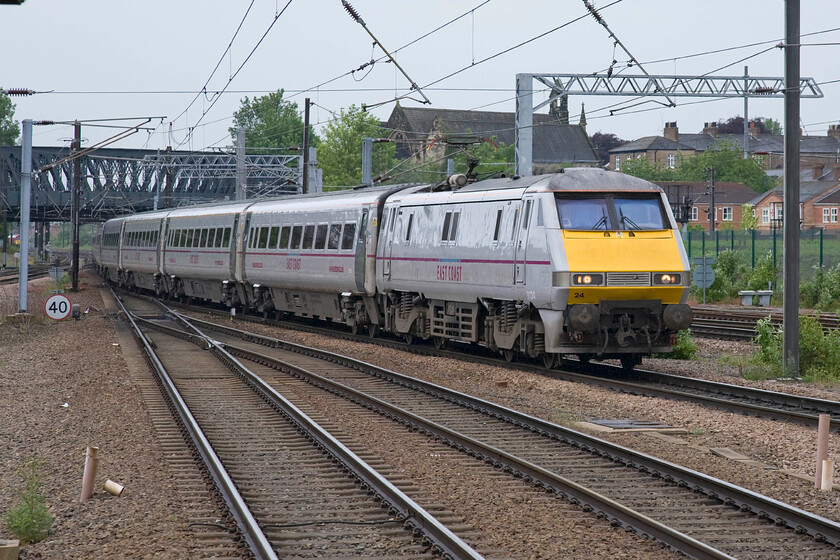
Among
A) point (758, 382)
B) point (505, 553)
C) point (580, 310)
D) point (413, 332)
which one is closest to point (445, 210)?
point (413, 332)

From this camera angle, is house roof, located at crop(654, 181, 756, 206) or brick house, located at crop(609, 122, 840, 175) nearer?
house roof, located at crop(654, 181, 756, 206)

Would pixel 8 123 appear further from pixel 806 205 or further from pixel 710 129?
pixel 710 129

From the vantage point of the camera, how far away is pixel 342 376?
17391mm

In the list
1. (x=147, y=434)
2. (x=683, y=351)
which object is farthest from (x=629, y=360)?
(x=147, y=434)

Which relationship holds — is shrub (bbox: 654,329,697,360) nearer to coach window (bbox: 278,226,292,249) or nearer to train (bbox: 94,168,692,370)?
train (bbox: 94,168,692,370)

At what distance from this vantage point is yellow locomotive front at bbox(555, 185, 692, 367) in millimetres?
15977

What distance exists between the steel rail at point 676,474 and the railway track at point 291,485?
2.29m

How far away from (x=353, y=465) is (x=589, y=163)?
99025mm

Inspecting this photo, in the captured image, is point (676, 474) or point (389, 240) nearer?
point (676, 474)

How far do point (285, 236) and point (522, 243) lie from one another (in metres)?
12.5

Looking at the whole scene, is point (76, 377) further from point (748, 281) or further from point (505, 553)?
point (748, 281)

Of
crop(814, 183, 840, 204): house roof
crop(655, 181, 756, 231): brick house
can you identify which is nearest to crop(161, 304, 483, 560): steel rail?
crop(814, 183, 840, 204): house roof

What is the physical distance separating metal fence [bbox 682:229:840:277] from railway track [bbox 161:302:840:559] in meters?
24.3

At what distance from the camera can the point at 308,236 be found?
26.6 metres
